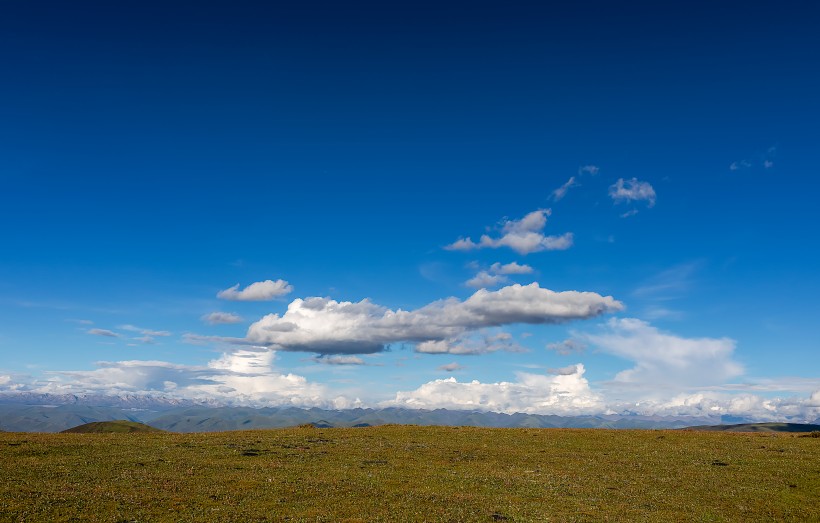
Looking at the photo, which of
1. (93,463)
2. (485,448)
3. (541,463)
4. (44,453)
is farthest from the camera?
(485,448)

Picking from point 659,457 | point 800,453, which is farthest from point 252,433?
point 800,453

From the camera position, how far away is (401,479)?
39.0 metres

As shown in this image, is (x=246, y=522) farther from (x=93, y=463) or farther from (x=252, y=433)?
(x=252, y=433)

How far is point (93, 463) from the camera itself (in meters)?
40.7

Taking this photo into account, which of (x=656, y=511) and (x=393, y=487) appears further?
(x=393, y=487)

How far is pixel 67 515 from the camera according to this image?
84.5ft

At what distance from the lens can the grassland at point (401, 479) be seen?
2905cm

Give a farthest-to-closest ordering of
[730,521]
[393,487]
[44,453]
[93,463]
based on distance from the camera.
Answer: [44,453] < [93,463] < [393,487] < [730,521]

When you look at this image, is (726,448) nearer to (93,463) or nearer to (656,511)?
(656,511)

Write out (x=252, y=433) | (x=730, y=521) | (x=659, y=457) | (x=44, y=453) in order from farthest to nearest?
(x=252, y=433) < (x=659, y=457) < (x=44, y=453) < (x=730, y=521)

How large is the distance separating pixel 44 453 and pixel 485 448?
139 feet

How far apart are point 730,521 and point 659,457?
77.9ft

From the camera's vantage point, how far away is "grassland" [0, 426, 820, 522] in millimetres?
29047

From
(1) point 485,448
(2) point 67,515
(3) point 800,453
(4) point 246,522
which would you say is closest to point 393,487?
(4) point 246,522
